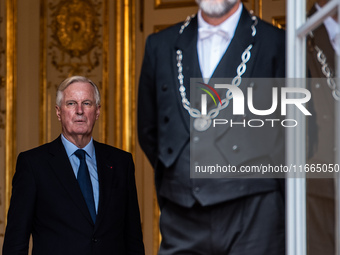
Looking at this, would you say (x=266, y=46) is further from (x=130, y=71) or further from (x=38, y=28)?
(x=38, y=28)

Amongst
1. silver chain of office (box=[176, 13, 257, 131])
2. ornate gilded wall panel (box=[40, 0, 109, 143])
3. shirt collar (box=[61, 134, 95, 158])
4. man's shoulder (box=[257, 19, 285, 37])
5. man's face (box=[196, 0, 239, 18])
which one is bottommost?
shirt collar (box=[61, 134, 95, 158])

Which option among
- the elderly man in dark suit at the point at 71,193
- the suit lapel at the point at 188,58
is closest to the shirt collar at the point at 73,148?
the elderly man in dark suit at the point at 71,193

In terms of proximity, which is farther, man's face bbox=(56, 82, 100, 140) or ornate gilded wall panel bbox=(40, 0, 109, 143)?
ornate gilded wall panel bbox=(40, 0, 109, 143)

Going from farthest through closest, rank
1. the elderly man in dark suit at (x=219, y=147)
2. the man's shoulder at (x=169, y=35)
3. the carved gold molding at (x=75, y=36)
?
1. the carved gold molding at (x=75, y=36)
2. the man's shoulder at (x=169, y=35)
3. the elderly man in dark suit at (x=219, y=147)

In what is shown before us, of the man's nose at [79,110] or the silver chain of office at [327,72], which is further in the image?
the man's nose at [79,110]

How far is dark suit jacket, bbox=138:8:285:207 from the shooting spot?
68.0 inches

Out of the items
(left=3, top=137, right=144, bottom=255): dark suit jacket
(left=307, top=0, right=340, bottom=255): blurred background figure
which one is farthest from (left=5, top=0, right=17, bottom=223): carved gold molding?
(left=307, top=0, right=340, bottom=255): blurred background figure

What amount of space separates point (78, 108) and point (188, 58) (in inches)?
17.9

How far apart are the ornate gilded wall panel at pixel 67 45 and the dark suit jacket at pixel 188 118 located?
81.8 inches

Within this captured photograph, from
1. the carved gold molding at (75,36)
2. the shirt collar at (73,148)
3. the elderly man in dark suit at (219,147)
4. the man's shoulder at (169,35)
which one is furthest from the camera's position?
the carved gold molding at (75,36)

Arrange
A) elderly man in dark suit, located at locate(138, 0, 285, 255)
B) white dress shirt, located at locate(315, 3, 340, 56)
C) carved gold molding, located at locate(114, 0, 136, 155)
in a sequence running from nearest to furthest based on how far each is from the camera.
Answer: white dress shirt, located at locate(315, 3, 340, 56) < elderly man in dark suit, located at locate(138, 0, 285, 255) < carved gold molding, located at locate(114, 0, 136, 155)

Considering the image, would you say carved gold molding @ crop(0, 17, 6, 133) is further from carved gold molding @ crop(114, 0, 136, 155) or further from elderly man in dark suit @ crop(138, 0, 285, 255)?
elderly man in dark suit @ crop(138, 0, 285, 255)

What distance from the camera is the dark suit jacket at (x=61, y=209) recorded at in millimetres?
2145

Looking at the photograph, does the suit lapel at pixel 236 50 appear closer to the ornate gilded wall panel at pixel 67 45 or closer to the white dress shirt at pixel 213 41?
the white dress shirt at pixel 213 41
